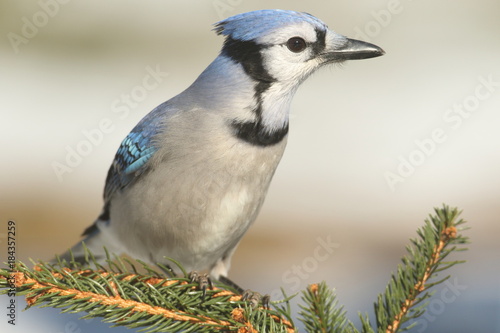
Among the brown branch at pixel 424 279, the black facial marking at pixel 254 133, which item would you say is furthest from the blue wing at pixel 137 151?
the brown branch at pixel 424 279

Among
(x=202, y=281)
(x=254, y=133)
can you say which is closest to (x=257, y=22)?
(x=254, y=133)

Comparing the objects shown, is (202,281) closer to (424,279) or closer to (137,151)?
(424,279)

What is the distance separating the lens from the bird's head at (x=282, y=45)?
5.18 feet

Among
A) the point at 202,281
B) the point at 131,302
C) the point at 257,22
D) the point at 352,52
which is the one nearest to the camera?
the point at 131,302

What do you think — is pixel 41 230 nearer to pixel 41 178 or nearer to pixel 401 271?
pixel 41 178

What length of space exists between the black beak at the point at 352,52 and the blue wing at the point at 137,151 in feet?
1.49

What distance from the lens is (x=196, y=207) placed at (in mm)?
1594

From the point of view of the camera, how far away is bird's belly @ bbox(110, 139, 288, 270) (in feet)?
5.19

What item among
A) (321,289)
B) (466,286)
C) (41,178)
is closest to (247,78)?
(321,289)

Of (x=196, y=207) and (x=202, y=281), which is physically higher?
(x=196, y=207)

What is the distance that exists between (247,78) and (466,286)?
80.9 inches

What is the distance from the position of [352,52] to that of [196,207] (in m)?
0.56

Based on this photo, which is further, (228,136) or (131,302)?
(228,136)

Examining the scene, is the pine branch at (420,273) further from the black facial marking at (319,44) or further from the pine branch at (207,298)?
the black facial marking at (319,44)
